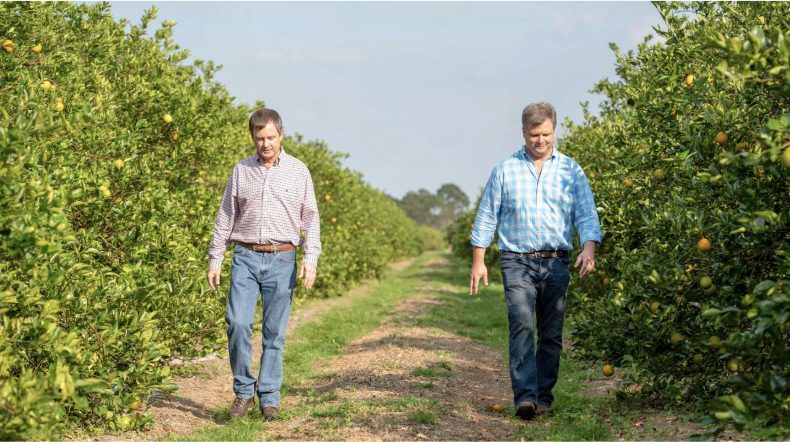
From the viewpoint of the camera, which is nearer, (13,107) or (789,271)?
(789,271)

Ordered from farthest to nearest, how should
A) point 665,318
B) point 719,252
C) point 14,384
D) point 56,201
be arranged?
point 665,318 → point 719,252 → point 56,201 → point 14,384

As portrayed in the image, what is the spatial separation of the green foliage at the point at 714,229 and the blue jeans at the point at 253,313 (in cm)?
239

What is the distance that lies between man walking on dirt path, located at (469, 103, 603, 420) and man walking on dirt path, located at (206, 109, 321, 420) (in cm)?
149

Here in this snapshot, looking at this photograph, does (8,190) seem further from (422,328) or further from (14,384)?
(422,328)

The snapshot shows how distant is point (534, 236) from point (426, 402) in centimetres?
174

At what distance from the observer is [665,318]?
158 inches

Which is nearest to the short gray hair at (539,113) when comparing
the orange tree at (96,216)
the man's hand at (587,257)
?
the man's hand at (587,257)

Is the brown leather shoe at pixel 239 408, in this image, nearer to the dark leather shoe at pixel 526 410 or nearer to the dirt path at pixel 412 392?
the dirt path at pixel 412 392

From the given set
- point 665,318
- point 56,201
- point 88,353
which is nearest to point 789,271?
point 665,318

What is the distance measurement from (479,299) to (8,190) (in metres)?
12.9

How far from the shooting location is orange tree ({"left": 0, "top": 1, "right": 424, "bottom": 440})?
8.56 feet

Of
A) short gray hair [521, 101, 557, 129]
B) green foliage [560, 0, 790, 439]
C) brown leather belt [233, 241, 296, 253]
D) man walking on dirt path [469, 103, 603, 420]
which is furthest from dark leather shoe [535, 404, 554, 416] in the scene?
brown leather belt [233, 241, 296, 253]

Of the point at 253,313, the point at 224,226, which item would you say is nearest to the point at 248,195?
the point at 224,226

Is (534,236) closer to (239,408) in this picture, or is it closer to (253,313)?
(253,313)
